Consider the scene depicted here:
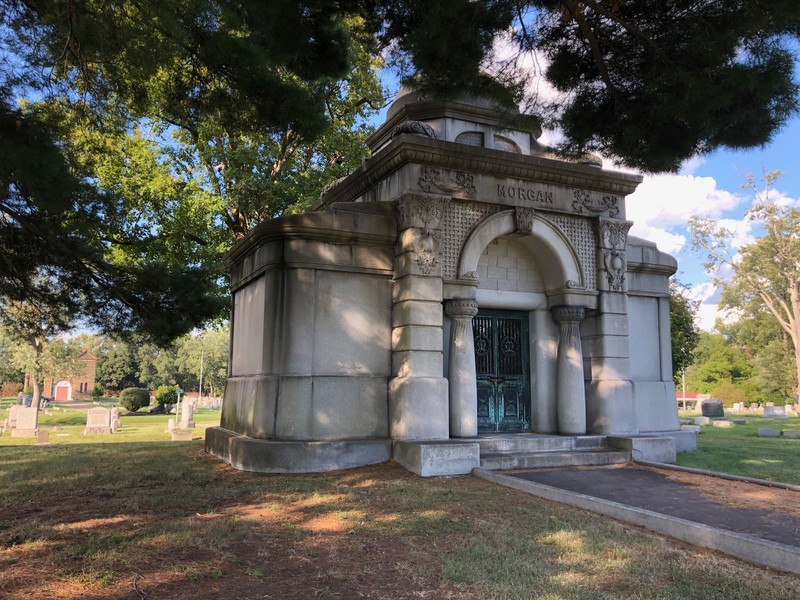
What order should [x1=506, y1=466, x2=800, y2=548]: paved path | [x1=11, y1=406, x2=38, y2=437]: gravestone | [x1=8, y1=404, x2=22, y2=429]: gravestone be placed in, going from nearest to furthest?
[x1=506, y1=466, x2=800, y2=548]: paved path, [x1=11, y1=406, x2=38, y2=437]: gravestone, [x1=8, y1=404, x2=22, y2=429]: gravestone

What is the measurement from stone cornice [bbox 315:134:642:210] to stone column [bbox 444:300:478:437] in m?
2.30

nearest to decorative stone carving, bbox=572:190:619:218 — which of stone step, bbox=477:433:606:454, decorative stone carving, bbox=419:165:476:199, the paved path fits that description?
decorative stone carving, bbox=419:165:476:199

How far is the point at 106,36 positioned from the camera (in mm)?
5559

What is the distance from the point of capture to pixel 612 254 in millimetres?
10797

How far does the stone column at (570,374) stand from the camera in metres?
10.2

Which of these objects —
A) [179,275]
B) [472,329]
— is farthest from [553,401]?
[179,275]

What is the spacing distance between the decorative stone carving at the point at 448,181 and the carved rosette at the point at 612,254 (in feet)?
9.10

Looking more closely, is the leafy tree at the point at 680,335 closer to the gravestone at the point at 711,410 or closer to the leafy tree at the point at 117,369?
the gravestone at the point at 711,410

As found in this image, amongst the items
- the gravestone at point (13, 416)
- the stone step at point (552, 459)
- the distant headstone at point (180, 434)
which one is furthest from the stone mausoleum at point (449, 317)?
the gravestone at point (13, 416)

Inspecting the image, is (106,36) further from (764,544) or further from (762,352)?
(762,352)

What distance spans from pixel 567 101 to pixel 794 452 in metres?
9.31

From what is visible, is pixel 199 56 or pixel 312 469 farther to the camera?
pixel 312 469

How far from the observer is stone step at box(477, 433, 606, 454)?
9133mm

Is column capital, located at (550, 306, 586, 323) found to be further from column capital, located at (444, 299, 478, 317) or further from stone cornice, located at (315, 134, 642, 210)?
stone cornice, located at (315, 134, 642, 210)
